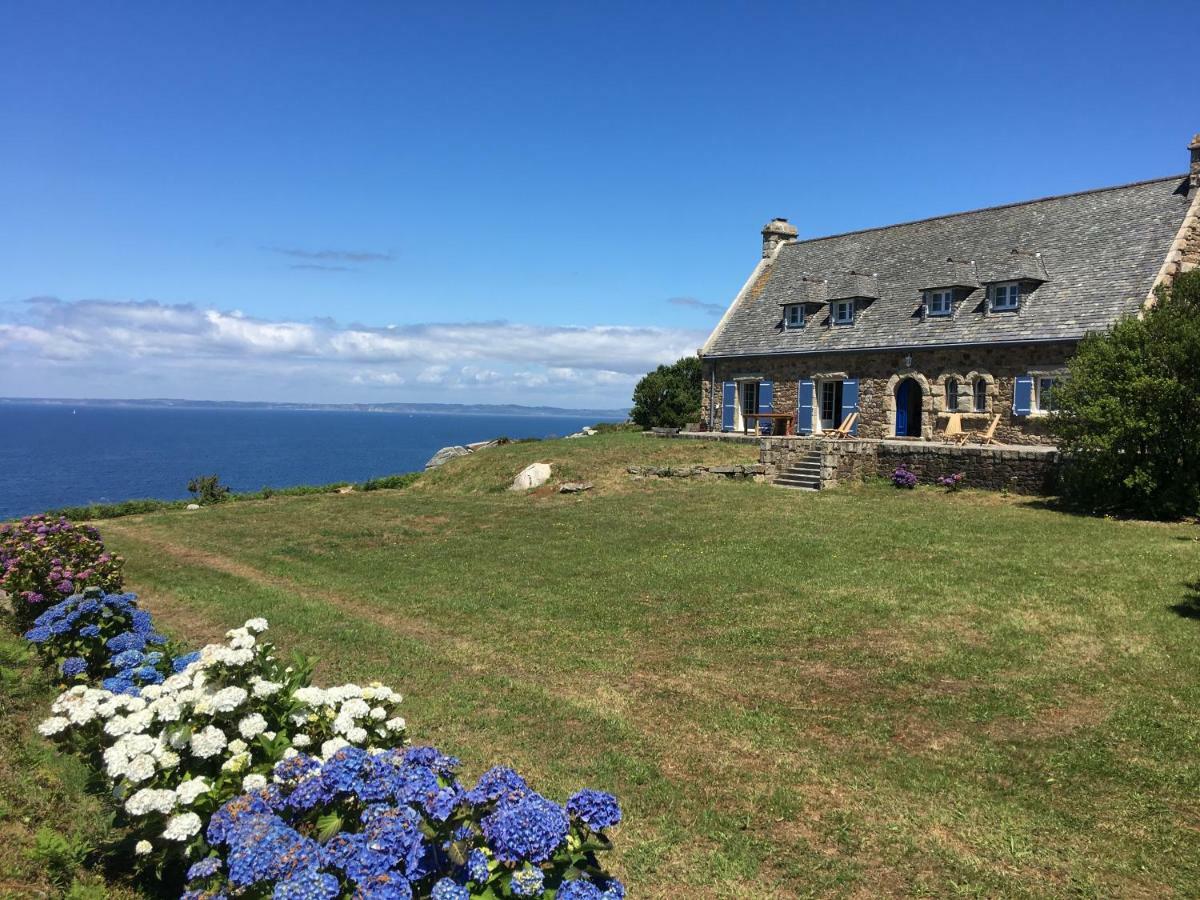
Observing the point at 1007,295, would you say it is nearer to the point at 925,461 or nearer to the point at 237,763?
the point at 925,461

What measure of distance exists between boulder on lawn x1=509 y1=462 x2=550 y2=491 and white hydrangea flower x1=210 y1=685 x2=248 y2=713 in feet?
67.5

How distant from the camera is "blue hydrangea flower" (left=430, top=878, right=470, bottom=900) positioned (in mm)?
3383

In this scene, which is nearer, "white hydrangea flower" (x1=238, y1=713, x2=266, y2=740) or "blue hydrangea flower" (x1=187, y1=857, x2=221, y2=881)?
"blue hydrangea flower" (x1=187, y1=857, x2=221, y2=881)

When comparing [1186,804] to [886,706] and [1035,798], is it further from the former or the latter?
[886,706]

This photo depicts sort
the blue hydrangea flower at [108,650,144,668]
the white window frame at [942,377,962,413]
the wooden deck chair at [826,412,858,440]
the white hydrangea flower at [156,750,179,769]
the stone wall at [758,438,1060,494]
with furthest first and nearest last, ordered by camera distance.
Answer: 1. the wooden deck chair at [826,412,858,440]
2. the white window frame at [942,377,962,413]
3. the stone wall at [758,438,1060,494]
4. the blue hydrangea flower at [108,650,144,668]
5. the white hydrangea flower at [156,750,179,769]

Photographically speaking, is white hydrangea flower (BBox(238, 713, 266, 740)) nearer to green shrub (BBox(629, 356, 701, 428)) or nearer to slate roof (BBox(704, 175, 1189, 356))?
slate roof (BBox(704, 175, 1189, 356))

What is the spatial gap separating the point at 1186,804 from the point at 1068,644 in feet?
12.1

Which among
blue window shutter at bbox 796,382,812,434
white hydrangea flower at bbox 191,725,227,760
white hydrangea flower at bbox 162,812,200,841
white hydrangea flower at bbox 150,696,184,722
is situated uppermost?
blue window shutter at bbox 796,382,812,434

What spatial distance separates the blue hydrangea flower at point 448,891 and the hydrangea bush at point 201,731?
1.36 meters

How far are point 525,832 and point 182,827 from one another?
6.25 feet

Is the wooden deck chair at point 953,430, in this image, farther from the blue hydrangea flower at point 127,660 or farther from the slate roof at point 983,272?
the blue hydrangea flower at point 127,660

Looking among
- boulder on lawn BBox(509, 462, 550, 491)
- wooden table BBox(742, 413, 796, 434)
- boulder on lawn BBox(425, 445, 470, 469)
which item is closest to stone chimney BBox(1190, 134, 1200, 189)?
wooden table BBox(742, 413, 796, 434)

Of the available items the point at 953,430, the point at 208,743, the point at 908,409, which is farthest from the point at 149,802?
the point at 908,409

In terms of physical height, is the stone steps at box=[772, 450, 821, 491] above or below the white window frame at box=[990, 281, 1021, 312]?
below
